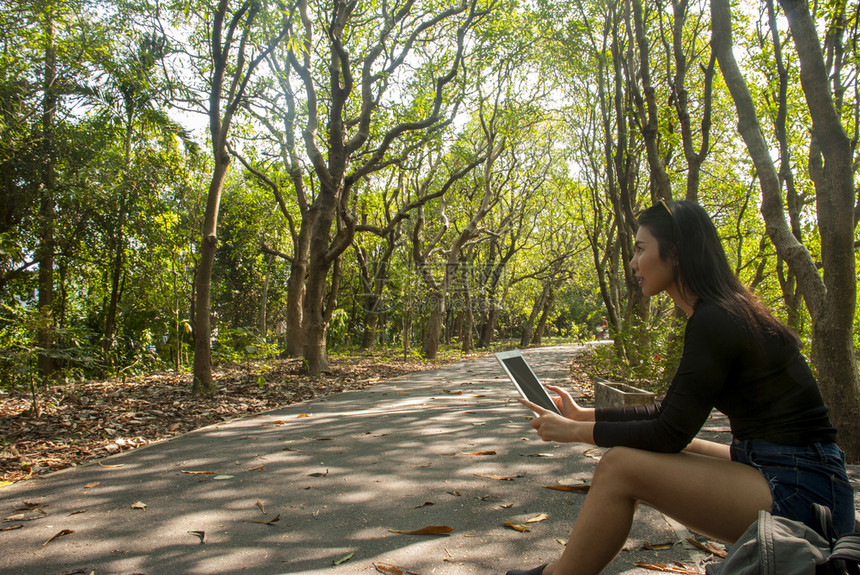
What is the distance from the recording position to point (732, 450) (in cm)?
213

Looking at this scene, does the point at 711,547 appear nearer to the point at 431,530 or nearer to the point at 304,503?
the point at 431,530

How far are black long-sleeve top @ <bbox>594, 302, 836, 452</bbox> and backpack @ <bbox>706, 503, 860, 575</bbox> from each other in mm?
409

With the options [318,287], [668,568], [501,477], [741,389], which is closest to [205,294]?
[318,287]

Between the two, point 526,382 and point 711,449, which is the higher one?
point 526,382

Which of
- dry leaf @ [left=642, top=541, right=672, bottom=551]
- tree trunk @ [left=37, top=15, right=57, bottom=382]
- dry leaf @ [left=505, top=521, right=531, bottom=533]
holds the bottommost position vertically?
dry leaf @ [left=642, top=541, right=672, bottom=551]

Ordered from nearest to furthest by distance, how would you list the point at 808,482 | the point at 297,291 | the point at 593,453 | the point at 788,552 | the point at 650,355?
1. the point at 788,552
2. the point at 808,482
3. the point at 593,453
4. the point at 650,355
5. the point at 297,291

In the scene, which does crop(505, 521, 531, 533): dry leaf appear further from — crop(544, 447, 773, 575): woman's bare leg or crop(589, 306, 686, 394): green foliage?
crop(589, 306, 686, 394): green foliage

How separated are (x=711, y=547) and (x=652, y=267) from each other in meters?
1.74

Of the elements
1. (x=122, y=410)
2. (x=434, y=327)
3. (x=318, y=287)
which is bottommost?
(x=122, y=410)

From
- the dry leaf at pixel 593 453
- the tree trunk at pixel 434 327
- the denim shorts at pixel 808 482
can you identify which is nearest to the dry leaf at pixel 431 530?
the denim shorts at pixel 808 482

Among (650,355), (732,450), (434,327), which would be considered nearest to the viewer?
(732,450)

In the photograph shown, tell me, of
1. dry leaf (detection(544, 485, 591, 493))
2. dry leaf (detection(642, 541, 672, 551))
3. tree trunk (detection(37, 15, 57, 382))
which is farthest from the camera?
tree trunk (detection(37, 15, 57, 382))

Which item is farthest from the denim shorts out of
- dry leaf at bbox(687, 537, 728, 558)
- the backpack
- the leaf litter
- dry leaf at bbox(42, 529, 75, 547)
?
the leaf litter

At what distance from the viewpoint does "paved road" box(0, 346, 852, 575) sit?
→ 2.80m
